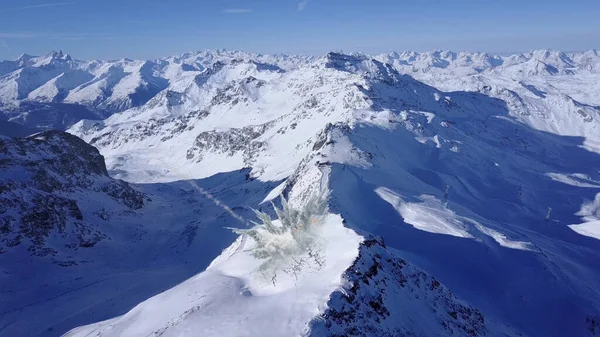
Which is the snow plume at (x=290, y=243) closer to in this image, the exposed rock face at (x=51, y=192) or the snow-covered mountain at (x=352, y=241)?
the snow-covered mountain at (x=352, y=241)

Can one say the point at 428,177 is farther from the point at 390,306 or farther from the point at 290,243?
the point at 390,306

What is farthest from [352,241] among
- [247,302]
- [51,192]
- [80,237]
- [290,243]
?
[51,192]

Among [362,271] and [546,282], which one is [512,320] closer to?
[546,282]

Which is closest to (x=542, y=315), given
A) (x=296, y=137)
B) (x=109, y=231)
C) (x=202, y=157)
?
(x=109, y=231)

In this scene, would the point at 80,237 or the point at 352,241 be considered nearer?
the point at 352,241

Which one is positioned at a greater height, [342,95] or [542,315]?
[342,95]

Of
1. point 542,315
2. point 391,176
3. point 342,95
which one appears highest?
point 342,95

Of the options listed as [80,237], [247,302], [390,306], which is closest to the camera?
[247,302]

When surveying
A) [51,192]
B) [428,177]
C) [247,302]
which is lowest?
[428,177]
